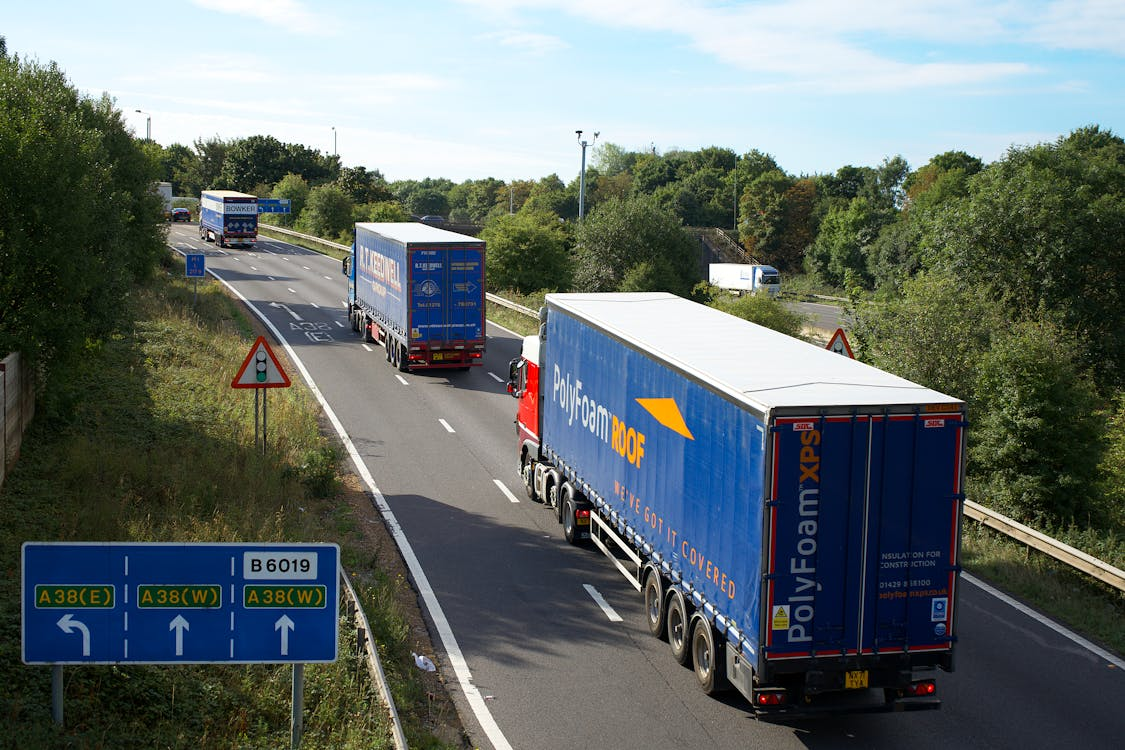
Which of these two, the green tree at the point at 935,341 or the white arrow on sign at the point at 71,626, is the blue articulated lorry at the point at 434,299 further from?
the white arrow on sign at the point at 71,626

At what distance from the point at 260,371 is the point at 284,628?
33.0 feet

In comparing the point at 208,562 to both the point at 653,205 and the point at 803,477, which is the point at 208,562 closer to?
the point at 803,477

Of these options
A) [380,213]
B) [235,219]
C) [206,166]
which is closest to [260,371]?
[235,219]

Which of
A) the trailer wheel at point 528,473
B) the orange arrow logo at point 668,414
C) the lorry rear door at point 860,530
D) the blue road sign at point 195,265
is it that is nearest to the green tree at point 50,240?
the trailer wheel at point 528,473

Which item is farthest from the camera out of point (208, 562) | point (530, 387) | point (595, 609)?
point (530, 387)

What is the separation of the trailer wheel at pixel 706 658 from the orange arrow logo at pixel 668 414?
2.08 metres

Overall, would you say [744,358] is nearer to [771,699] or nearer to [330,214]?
[771,699]

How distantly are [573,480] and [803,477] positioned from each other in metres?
6.98

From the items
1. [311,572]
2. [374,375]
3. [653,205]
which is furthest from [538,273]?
[311,572]

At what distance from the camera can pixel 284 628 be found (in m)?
8.40

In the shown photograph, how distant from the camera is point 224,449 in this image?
65.3 feet

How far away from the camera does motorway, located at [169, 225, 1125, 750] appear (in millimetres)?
10961

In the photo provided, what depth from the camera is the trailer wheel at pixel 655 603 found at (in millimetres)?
13094

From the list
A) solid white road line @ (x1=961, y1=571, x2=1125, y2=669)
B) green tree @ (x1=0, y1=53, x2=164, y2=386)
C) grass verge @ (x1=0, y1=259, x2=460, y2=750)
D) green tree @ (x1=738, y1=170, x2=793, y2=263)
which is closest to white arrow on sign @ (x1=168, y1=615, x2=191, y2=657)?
grass verge @ (x1=0, y1=259, x2=460, y2=750)
